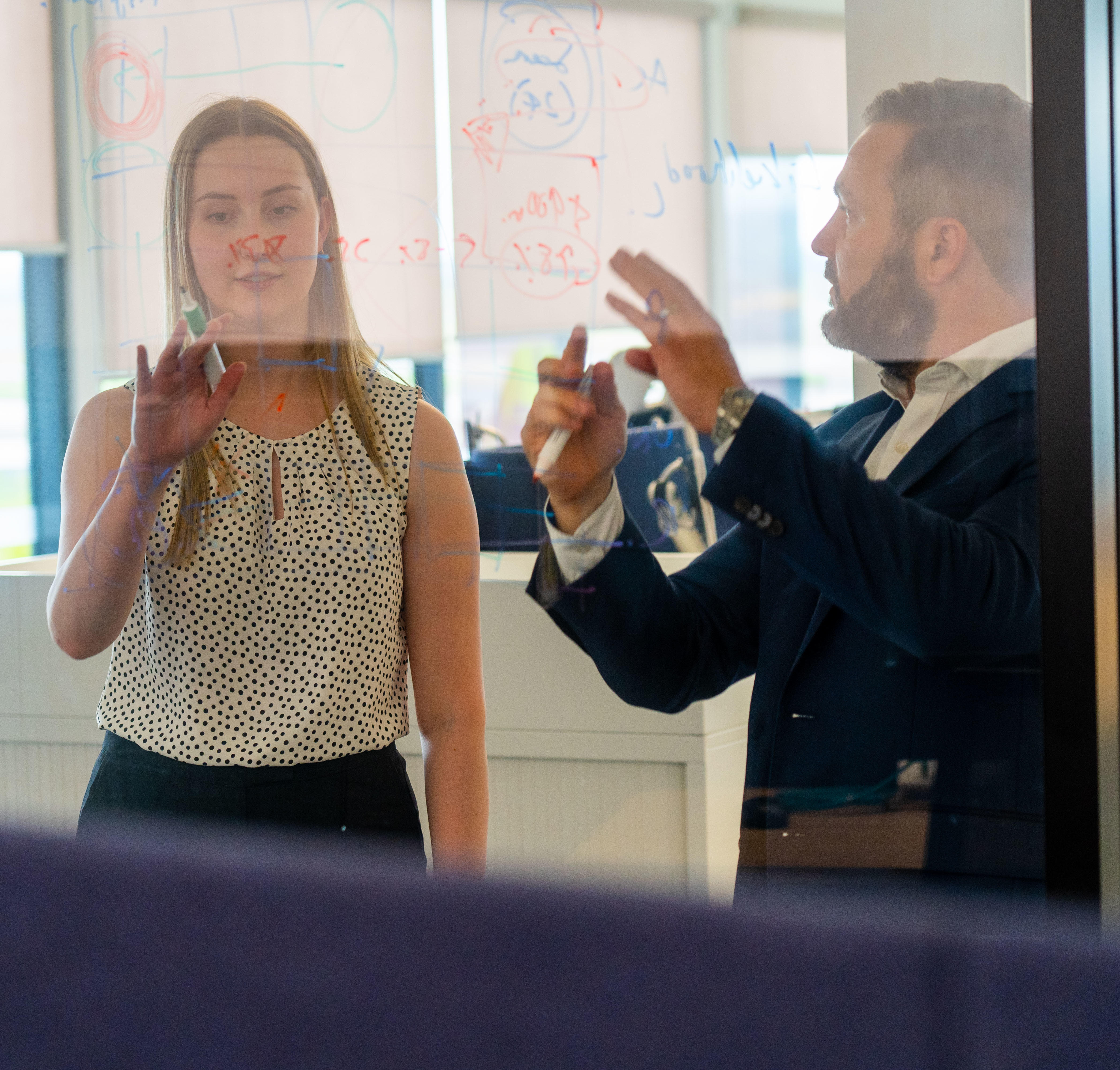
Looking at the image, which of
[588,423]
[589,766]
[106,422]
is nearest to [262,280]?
[106,422]

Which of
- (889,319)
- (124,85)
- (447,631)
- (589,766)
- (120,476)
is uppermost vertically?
(124,85)

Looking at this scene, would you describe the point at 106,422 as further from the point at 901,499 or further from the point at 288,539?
the point at 901,499

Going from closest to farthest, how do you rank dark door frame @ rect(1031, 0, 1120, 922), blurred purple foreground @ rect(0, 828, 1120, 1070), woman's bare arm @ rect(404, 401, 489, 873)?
blurred purple foreground @ rect(0, 828, 1120, 1070), dark door frame @ rect(1031, 0, 1120, 922), woman's bare arm @ rect(404, 401, 489, 873)

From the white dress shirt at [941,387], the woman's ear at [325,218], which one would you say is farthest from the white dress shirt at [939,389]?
the woman's ear at [325,218]

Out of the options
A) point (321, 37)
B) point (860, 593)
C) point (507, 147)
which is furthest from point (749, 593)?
point (321, 37)

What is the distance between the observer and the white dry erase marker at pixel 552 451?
84 cm

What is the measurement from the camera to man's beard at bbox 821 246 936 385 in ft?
2.64

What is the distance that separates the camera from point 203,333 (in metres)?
0.89

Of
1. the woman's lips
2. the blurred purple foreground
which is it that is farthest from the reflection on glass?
the blurred purple foreground

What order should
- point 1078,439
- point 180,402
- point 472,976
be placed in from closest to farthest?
point 472,976, point 1078,439, point 180,402

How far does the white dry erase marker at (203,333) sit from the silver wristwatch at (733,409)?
394mm

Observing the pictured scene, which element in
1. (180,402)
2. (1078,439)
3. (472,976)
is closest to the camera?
(472,976)

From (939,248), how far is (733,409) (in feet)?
0.62

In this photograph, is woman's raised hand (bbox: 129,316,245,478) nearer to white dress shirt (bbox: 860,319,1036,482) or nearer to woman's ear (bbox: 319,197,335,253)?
woman's ear (bbox: 319,197,335,253)
